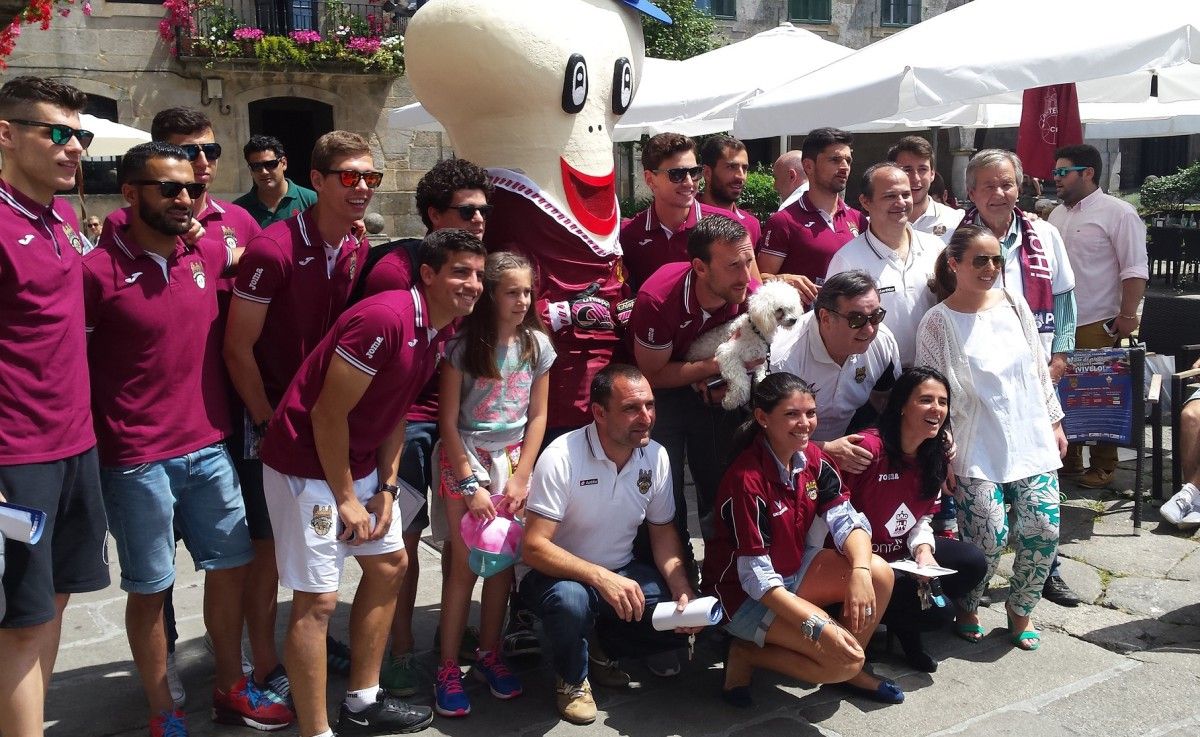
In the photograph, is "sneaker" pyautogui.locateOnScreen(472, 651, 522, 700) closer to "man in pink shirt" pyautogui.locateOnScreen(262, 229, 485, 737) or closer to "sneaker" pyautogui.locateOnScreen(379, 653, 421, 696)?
"sneaker" pyautogui.locateOnScreen(379, 653, 421, 696)

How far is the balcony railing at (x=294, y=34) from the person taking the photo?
58.4 ft

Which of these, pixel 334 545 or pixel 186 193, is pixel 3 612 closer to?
pixel 334 545

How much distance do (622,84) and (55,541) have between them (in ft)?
8.70

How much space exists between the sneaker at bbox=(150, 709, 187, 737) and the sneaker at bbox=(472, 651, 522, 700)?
985mm

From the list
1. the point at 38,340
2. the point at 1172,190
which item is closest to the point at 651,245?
the point at 38,340

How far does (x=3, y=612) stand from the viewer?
283cm

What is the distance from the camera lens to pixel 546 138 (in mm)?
4191

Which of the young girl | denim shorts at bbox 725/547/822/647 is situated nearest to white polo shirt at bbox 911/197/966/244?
denim shorts at bbox 725/547/822/647

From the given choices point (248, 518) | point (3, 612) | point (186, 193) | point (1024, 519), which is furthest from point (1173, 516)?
point (3, 612)

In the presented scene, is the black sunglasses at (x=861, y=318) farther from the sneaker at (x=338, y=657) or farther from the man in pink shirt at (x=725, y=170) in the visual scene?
the sneaker at (x=338, y=657)

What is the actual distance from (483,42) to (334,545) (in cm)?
191

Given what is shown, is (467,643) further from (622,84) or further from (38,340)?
(622,84)

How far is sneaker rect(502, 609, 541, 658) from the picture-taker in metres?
4.04

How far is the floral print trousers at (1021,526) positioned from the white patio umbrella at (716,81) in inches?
190
